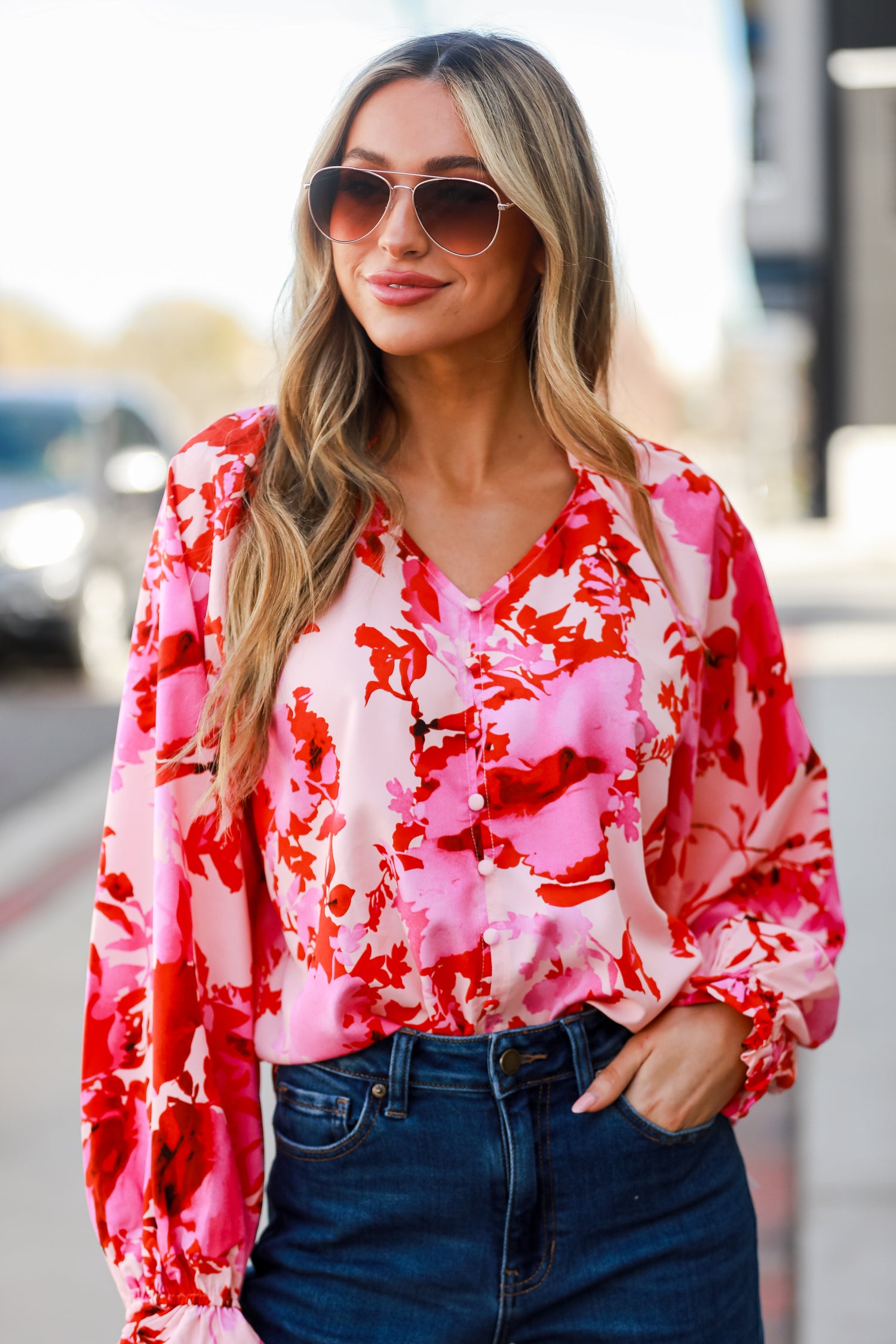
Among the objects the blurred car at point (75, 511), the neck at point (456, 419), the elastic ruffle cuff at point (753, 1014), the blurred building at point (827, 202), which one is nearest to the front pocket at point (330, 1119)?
the elastic ruffle cuff at point (753, 1014)

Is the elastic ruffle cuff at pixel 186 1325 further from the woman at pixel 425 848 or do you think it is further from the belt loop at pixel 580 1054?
the belt loop at pixel 580 1054

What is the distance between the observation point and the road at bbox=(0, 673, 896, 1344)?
3.03 metres

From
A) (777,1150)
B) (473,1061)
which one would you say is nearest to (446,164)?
(473,1061)

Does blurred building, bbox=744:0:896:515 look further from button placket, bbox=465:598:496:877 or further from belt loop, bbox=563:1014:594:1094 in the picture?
belt loop, bbox=563:1014:594:1094

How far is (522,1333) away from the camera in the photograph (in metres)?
1.58

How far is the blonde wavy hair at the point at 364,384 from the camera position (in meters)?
1.58

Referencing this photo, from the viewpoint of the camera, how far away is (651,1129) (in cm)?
163

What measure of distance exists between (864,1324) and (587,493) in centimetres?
200

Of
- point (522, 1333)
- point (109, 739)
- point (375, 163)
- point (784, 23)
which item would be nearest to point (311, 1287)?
point (522, 1333)

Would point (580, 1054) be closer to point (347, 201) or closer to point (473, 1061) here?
point (473, 1061)

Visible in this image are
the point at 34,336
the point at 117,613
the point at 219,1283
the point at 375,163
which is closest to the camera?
the point at 219,1283

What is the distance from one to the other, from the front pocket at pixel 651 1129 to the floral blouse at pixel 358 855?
0.32 ft

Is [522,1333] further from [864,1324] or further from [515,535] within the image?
[864,1324]

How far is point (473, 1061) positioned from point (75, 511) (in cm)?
925
